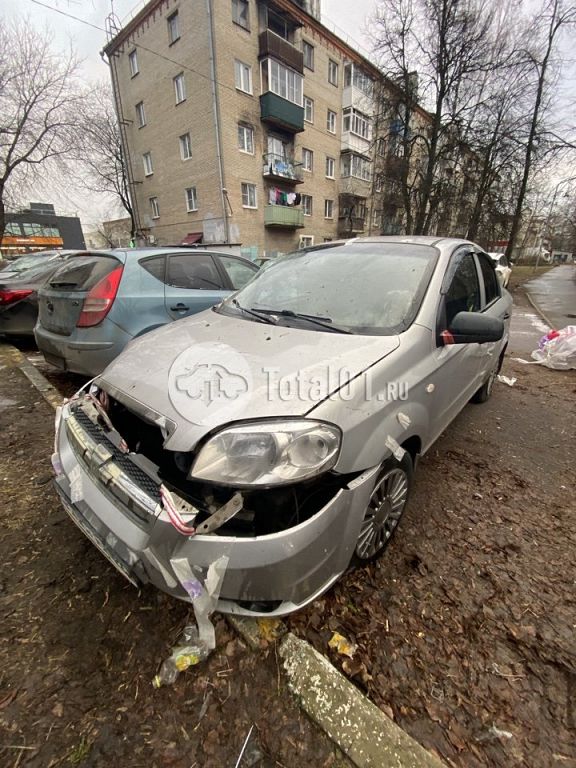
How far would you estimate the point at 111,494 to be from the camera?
145cm

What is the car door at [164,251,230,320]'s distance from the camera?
3.62 meters

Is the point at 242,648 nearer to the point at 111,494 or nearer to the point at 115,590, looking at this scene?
the point at 115,590

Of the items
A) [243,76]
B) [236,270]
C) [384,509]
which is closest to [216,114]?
[243,76]

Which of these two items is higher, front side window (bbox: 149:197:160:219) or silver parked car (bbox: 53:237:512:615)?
front side window (bbox: 149:197:160:219)

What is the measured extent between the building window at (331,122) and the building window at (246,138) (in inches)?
278

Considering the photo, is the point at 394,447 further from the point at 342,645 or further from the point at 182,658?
the point at 182,658

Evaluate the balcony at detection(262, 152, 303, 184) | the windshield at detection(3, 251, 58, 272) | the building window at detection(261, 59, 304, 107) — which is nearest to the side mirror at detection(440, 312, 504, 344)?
the windshield at detection(3, 251, 58, 272)

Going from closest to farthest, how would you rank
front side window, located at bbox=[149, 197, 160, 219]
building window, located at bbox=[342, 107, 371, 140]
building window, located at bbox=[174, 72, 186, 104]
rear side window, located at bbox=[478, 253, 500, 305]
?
rear side window, located at bbox=[478, 253, 500, 305]
building window, located at bbox=[174, 72, 186, 104]
front side window, located at bbox=[149, 197, 160, 219]
building window, located at bbox=[342, 107, 371, 140]

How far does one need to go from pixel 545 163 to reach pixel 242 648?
20.2m

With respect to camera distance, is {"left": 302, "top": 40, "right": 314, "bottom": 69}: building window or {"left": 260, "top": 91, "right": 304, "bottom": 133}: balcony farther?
{"left": 302, "top": 40, "right": 314, "bottom": 69}: building window

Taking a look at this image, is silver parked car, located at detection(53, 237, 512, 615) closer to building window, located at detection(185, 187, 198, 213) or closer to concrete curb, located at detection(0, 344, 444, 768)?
concrete curb, located at detection(0, 344, 444, 768)

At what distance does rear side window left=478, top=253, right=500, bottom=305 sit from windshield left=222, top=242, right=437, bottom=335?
120cm

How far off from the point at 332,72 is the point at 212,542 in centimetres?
2867

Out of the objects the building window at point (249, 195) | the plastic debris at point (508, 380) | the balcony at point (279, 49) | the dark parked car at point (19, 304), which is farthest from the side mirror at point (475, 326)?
the balcony at point (279, 49)
